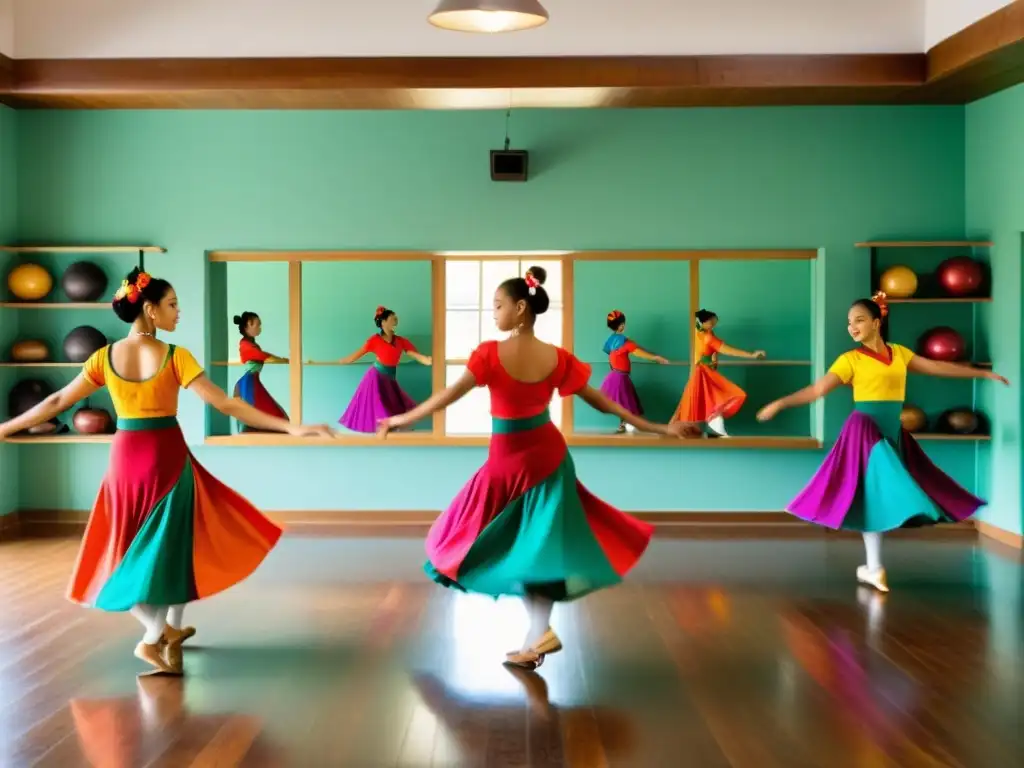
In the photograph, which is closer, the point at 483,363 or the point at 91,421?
the point at 483,363

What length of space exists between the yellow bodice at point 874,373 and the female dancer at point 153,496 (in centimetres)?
307

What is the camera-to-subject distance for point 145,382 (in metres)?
4.66

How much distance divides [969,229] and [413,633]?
520 cm

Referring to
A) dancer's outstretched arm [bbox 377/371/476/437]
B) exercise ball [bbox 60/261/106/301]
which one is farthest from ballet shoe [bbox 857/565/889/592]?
exercise ball [bbox 60/261/106/301]

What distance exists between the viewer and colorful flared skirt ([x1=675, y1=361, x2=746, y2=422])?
28.0 feet

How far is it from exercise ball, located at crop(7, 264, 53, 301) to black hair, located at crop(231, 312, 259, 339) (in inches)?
50.8

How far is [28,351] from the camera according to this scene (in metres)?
8.18

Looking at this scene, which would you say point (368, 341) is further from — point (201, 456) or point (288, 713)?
point (288, 713)

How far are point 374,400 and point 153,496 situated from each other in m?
4.03

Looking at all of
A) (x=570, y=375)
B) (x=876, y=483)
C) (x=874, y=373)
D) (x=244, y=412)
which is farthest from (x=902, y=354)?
(x=244, y=412)

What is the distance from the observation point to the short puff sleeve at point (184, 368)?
15.4ft

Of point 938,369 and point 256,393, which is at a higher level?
point 938,369

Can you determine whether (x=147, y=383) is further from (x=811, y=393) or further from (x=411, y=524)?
(x=411, y=524)

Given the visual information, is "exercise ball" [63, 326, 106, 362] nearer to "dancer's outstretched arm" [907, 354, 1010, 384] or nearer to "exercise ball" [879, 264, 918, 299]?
"dancer's outstretched arm" [907, 354, 1010, 384]
